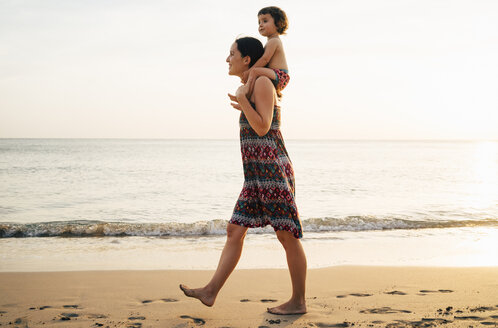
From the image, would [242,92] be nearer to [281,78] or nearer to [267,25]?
[281,78]

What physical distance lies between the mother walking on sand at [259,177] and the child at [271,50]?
0.05m

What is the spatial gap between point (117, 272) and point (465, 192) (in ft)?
42.7

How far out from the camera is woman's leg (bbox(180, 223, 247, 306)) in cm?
299

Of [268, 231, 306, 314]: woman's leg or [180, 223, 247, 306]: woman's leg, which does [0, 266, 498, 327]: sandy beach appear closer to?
[268, 231, 306, 314]: woman's leg

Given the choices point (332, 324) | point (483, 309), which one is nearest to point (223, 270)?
point (332, 324)

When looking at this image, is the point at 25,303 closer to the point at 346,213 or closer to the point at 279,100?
the point at 279,100

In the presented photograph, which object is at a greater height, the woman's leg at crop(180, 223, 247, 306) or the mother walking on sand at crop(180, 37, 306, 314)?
the mother walking on sand at crop(180, 37, 306, 314)

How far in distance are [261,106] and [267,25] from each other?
50cm

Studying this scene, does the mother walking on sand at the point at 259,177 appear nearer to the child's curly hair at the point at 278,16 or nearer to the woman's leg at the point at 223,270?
the woman's leg at the point at 223,270

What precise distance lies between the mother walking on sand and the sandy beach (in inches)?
17.6

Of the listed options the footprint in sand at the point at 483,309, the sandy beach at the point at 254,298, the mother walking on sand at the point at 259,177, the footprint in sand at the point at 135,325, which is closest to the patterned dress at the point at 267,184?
the mother walking on sand at the point at 259,177

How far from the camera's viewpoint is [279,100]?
9.83 feet

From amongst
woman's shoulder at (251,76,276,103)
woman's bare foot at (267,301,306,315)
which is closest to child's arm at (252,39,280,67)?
woman's shoulder at (251,76,276,103)

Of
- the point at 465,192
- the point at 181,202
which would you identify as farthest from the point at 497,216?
the point at 181,202
